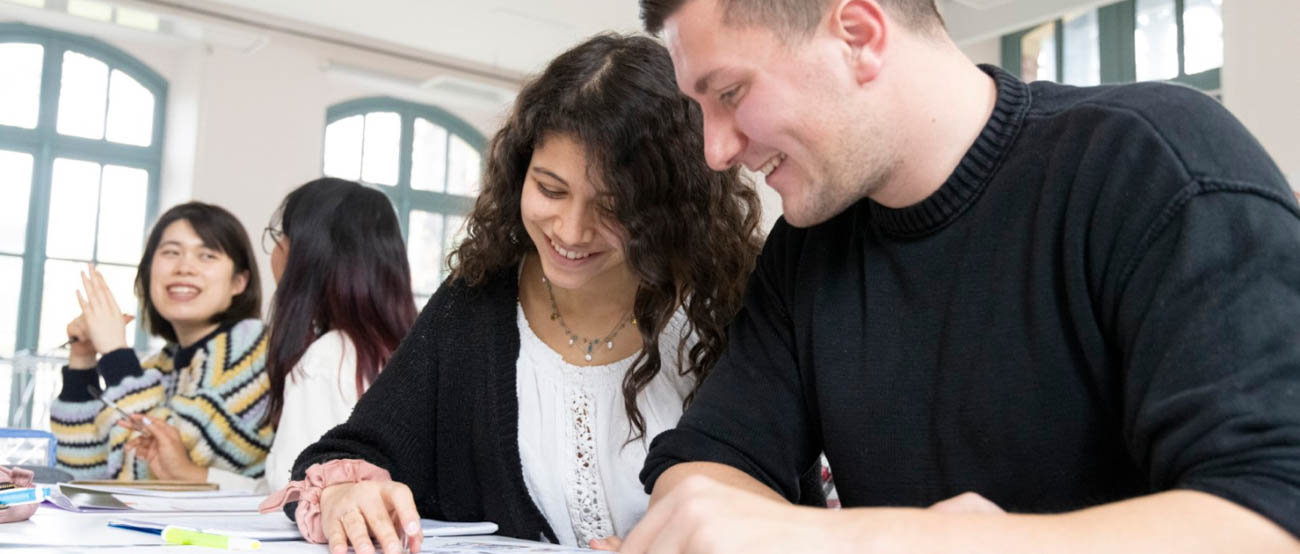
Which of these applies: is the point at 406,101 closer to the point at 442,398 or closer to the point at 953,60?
the point at 442,398

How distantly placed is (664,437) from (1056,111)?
0.49 metres

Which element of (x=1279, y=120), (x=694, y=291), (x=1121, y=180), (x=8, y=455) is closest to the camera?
(x=1121, y=180)

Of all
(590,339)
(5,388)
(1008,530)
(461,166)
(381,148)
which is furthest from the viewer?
(461,166)

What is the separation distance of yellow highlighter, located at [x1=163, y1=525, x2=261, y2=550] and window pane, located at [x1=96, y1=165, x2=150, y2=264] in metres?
6.92

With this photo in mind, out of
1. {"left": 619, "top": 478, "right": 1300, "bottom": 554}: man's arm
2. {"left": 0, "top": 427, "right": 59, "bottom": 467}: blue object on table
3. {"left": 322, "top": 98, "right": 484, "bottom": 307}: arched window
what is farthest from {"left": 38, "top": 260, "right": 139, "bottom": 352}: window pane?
{"left": 619, "top": 478, "right": 1300, "bottom": 554}: man's arm

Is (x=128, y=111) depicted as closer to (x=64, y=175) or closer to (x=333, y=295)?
(x=64, y=175)

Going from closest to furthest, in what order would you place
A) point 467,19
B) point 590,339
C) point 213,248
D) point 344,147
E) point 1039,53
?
1. point 590,339
2. point 213,248
3. point 467,19
4. point 1039,53
5. point 344,147

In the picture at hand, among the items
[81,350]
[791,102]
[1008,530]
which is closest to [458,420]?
[791,102]

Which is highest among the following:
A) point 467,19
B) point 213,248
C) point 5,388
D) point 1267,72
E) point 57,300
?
point 467,19

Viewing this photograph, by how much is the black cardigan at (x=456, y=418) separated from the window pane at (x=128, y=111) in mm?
6563

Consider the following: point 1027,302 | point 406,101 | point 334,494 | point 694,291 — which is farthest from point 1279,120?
point 406,101

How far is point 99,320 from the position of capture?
2.93m

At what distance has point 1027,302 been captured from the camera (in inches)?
38.2

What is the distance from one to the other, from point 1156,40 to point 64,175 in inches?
269
